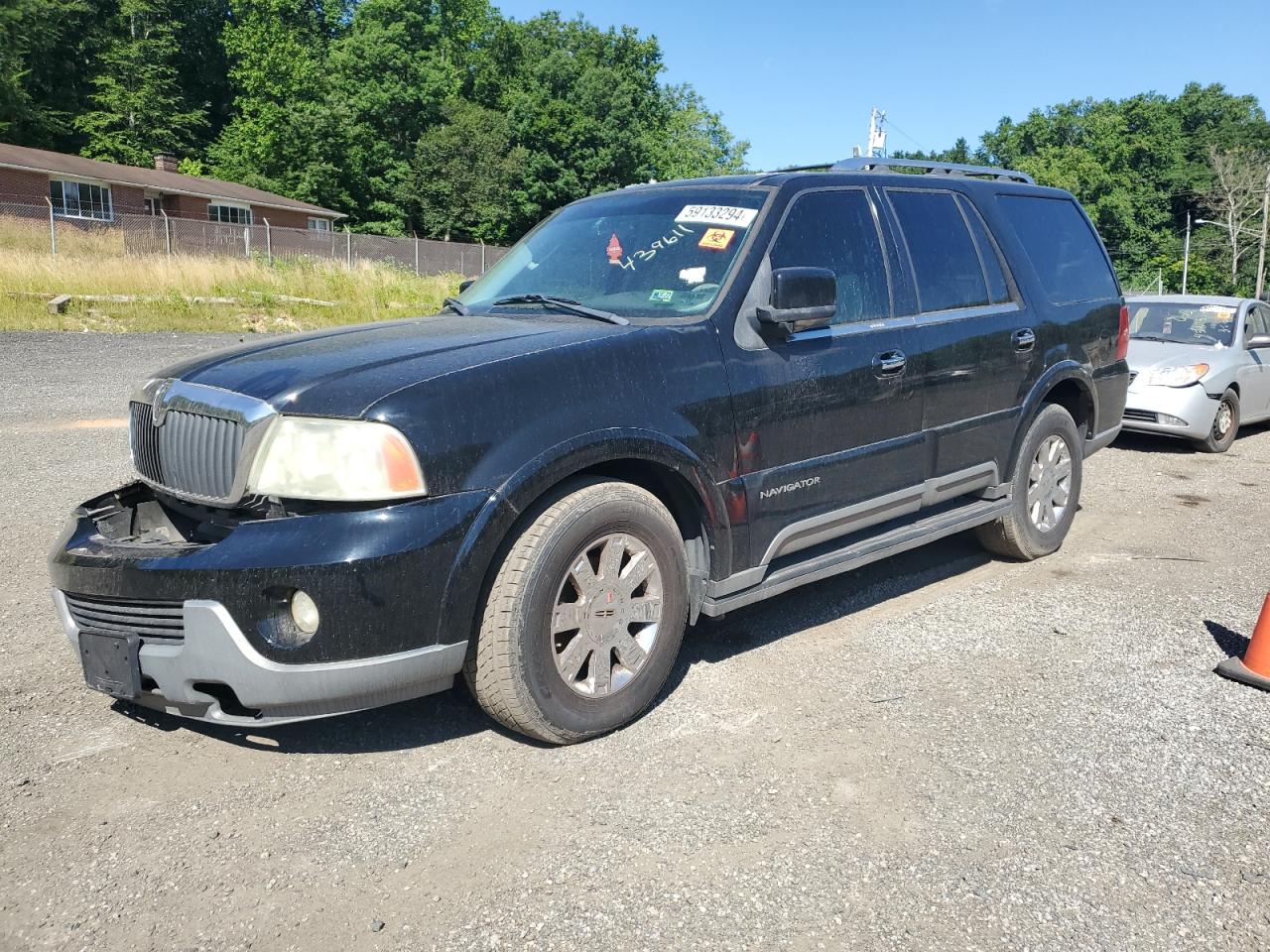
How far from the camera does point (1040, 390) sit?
5430mm

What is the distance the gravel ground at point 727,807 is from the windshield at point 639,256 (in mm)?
1555

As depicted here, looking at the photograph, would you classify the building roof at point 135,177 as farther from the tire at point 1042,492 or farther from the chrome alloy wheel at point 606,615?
the chrome alloy wheel at point 606,615

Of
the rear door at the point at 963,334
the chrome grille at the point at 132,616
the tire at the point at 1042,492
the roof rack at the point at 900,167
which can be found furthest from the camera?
the tire at the point at 1042,492

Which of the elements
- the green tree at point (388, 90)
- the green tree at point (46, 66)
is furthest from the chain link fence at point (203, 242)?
the green tree at point (388, 90)

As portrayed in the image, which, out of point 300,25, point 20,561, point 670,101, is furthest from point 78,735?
point 670,101

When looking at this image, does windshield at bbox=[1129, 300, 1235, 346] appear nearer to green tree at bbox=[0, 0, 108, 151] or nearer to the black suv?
the black suv

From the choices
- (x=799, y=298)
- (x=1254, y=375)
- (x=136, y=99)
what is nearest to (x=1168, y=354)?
(x=1254, y=375)

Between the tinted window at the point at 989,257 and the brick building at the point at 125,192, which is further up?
the brick building at the point at 125,192

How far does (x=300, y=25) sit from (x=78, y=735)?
69.4 m

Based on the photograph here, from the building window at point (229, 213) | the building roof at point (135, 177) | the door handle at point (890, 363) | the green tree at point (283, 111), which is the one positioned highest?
the green tree at point (283, 111)

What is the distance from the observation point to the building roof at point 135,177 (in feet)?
120

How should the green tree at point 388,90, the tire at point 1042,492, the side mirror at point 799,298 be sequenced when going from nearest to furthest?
the side mirror at point 799,298
the tire at point 1042,492
the green tree at point 388,90

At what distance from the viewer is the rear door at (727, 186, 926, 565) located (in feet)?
13.0

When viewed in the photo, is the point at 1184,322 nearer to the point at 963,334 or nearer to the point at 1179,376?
the point at 1179,376
